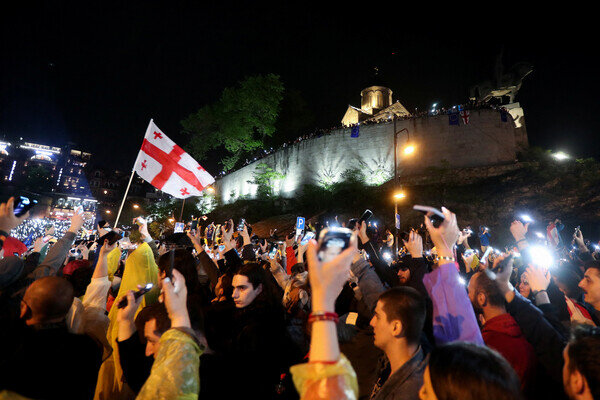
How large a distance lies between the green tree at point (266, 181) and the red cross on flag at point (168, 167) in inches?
1153

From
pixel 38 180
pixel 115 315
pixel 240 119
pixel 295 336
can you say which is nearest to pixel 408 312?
pixel 295 336

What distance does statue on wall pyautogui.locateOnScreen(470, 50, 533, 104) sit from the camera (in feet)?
136

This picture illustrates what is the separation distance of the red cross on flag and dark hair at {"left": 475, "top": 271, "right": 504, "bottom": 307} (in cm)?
516

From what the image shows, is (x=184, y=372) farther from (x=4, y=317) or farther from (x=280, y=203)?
(x=280, y=203)

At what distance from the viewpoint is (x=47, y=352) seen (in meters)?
2.07

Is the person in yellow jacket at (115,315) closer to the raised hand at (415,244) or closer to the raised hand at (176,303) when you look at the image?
the raised hand at (176,303)

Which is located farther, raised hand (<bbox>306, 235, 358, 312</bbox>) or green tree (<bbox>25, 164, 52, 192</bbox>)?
green tree (<bbox>25, 164, 52, 192</bbox>)

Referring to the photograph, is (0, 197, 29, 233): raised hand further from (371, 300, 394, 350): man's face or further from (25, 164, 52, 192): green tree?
(25, 164, 52, 192): green tree

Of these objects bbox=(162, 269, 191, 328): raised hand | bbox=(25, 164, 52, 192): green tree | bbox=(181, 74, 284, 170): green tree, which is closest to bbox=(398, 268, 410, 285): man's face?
bbox=(162, 269, 191, 328): raised hand

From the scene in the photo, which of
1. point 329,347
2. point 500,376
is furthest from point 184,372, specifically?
point 500,376

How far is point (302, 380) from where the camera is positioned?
1263mm

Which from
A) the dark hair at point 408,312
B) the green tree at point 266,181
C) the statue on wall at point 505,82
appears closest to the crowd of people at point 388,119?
the green tree at point 266,181

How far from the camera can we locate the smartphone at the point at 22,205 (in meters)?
3.09

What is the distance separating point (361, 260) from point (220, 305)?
175cm
